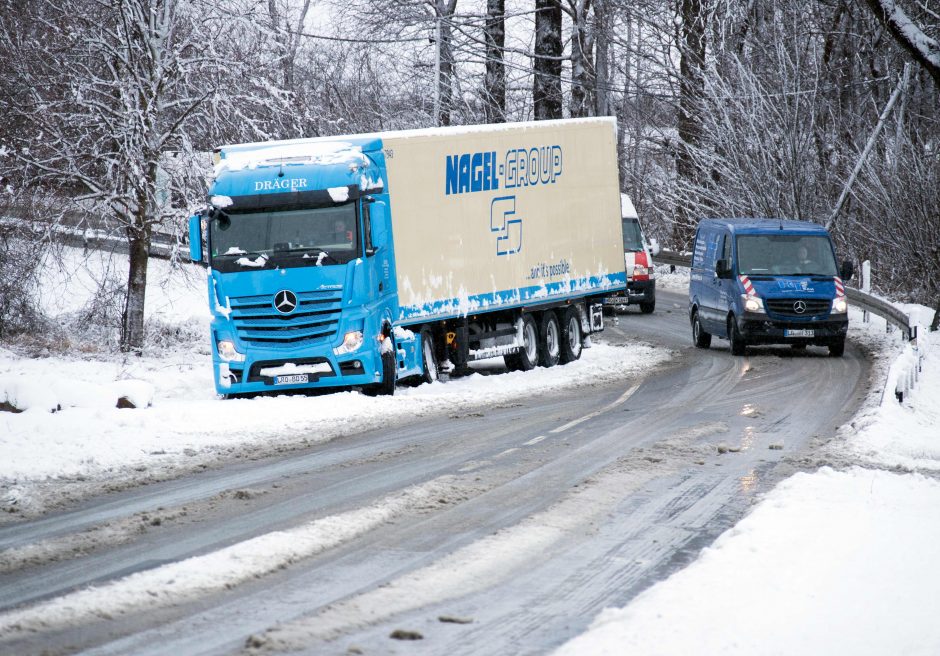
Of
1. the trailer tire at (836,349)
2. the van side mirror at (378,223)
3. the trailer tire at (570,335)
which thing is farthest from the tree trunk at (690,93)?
the van side mirror at (378,223)

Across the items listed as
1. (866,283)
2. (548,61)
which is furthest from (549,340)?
(548,61)

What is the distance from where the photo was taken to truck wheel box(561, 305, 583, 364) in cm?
2273

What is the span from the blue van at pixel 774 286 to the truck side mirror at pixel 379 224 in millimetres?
7621

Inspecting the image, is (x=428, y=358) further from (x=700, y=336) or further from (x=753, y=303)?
(x=700, y=336)

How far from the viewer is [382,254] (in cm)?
1755

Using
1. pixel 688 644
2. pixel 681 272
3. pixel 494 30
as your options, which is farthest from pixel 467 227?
pixel 681 272

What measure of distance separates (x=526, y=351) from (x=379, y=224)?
5.17 meters

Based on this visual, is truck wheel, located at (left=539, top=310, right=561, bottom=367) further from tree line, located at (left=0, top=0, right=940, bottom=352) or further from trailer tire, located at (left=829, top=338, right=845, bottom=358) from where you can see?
tree line, located at (left=0, top=0, right=940, bottom=352)

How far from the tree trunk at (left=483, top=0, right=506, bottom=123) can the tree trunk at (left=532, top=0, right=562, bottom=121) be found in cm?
97

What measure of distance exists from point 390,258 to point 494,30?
19.7m

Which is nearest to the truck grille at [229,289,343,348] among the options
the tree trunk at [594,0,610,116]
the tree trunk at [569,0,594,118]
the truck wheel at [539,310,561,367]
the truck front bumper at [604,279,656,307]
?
the truck wheel at [539,310,561,367]

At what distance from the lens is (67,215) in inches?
917

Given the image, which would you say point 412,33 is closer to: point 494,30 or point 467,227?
point 494,30

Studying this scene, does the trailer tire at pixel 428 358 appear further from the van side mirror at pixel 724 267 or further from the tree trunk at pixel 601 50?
the tree trunk at pixel 601 50
